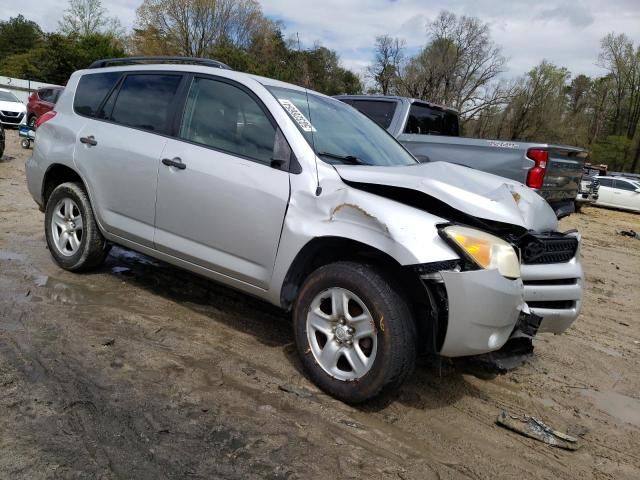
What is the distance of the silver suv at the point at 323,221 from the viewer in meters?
2.86

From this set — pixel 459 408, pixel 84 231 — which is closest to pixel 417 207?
pixel 459 408

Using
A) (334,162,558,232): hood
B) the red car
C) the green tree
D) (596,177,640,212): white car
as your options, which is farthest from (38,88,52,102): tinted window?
the green tree

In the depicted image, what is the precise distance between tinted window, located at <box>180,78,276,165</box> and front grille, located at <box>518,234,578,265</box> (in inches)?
67.5

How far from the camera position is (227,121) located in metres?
3.79

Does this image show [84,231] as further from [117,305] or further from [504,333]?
[504,333]

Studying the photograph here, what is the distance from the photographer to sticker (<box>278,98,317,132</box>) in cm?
354

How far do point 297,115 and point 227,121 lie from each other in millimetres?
549

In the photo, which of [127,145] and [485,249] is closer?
[485,249]

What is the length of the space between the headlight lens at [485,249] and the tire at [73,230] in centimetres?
322

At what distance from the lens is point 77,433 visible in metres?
2.55

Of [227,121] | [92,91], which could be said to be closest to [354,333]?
[227,121]

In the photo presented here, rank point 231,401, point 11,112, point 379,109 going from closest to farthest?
point 231,401 → point 379,109 → point 11,112

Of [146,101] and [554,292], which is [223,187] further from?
[554,292]

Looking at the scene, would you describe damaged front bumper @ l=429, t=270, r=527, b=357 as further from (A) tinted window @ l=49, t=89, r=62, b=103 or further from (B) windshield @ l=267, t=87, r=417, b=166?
(A) tinted window @ l=49, t=89, r=62, b=103
